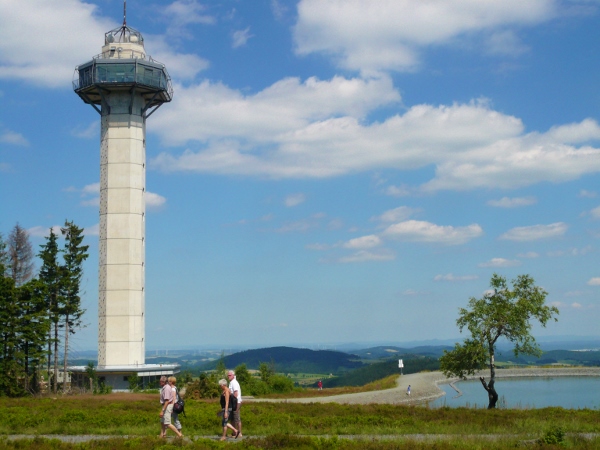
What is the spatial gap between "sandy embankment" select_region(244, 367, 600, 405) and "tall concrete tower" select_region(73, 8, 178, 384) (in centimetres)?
1634

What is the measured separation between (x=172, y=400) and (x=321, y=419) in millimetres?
7222

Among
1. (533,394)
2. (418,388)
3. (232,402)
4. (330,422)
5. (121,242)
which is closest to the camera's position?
(232,402)

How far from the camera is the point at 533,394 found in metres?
55.7

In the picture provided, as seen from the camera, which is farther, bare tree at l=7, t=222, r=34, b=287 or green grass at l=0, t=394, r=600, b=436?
bare tree at l=7, t=222, r=34, b=287

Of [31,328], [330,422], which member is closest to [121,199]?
[31,328]

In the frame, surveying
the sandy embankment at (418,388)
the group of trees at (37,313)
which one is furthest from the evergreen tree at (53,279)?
the sandy embankment at (418,388)

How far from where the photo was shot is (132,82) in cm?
5659

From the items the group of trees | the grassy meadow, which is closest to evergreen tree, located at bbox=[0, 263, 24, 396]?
the group of trees

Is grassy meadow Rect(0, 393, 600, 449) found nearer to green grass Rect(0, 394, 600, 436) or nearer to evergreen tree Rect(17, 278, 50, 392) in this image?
green grass Rect(0, 394, 600, 436)

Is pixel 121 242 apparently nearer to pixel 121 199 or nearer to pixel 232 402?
pixel 121 199

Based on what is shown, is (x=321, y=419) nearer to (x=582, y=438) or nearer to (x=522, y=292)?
(x=582, y=438)

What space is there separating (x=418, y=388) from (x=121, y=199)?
3273cm

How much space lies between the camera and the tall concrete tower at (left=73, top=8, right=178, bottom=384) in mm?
55125

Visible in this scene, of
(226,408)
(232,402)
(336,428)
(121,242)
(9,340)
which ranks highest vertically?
(121,242)
